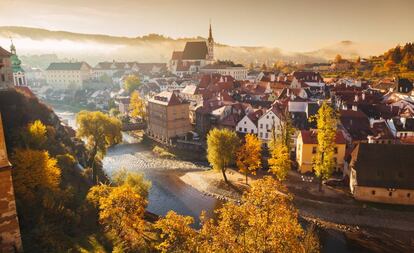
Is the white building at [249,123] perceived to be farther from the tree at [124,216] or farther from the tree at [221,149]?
the tree at [124,216]

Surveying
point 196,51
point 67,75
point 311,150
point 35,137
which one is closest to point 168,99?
point 311,150

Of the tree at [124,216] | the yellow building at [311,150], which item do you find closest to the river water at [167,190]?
the tree at [124,216]

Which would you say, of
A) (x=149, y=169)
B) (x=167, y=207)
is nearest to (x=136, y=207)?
(x=167, y=207)

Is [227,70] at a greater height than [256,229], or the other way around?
[227,70]

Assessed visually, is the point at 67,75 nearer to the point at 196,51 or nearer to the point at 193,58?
the point at 193,58

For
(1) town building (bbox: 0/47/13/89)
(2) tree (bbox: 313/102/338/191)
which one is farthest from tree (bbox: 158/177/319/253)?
(1) town building (bbox: 0/47/13/89)

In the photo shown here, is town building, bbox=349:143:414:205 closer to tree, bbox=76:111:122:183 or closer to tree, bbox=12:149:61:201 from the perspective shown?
tree, bbox=12:149:61:201

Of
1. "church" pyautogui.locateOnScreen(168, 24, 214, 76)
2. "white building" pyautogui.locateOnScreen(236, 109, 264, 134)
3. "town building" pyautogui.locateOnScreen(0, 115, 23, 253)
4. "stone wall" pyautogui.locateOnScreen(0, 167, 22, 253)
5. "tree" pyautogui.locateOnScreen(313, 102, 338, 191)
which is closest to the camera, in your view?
"town building" pyautogui.locateOnScreen(0, 115, 23, 253)

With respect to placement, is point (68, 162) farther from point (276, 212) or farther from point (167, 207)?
point (276, 212)
